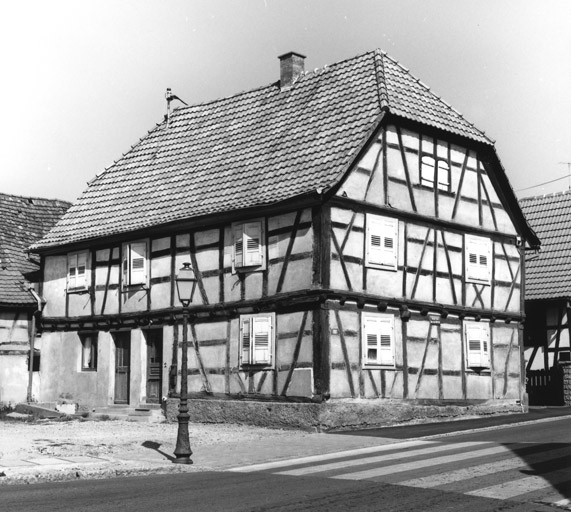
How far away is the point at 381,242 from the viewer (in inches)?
922

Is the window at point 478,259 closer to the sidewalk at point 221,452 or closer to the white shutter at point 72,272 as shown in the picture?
the sidewalk at point 221,452

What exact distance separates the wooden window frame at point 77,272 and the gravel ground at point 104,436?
510cm

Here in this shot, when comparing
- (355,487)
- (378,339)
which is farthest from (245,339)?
(355,487)

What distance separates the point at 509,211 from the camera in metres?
27.7

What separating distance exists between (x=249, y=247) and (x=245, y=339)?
243cm

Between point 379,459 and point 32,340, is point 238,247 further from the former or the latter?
point 32,340

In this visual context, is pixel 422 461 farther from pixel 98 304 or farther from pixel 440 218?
pixel 98 304

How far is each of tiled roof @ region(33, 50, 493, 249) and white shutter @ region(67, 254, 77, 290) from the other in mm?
664

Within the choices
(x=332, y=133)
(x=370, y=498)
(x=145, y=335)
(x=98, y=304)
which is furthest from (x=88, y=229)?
(x=370, y=498)

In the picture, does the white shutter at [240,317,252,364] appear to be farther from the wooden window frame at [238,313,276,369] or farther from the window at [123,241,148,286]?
the window at [123,241,148,286]

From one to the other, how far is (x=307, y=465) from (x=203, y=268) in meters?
10.9

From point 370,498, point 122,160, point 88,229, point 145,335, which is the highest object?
point 122,160

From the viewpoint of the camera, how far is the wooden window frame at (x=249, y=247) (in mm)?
23391

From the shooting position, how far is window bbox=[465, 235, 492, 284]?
2603 cm
